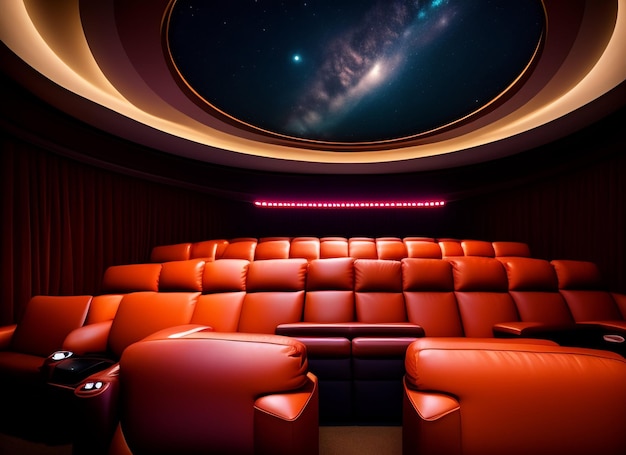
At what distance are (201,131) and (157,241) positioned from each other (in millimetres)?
1577

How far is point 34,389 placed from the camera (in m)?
1.62

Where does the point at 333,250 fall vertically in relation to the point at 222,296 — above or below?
above

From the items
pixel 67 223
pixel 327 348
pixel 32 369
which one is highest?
pixel 67 223

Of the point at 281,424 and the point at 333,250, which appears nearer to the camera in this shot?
the point at 281,424

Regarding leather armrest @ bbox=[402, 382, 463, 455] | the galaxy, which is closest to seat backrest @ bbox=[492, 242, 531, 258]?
the galaxy

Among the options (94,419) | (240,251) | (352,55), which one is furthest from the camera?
(240,251)

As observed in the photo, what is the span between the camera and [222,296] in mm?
2037

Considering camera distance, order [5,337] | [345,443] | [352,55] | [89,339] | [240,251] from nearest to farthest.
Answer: [345,443] → [89,339] → [5,337] → [352,55] → [240,251]

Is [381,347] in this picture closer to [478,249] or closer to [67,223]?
[478,249]

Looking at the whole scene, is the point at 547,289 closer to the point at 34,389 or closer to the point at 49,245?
the point at 34,389

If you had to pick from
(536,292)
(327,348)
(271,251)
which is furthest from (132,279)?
(536,292)

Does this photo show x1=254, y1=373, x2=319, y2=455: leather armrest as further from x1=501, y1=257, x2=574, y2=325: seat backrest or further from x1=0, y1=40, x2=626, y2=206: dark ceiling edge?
x1=0, y1=40, x2=626, y2=206: dark ceiling edge

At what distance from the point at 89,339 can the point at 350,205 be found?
4.23 m

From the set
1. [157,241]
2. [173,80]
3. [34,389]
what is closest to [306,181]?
[157,241]
